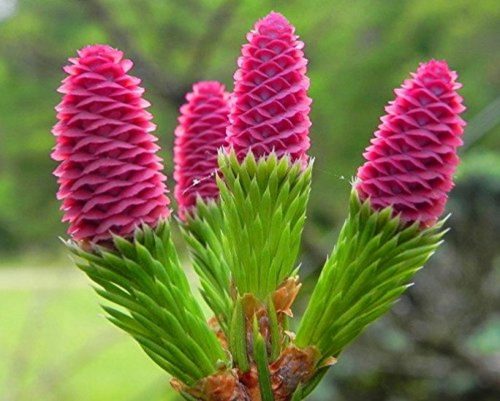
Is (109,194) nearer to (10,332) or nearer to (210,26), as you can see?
(210,26)

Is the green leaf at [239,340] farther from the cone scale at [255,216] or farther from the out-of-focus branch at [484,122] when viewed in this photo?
the out-of-focus branch at [484,122]

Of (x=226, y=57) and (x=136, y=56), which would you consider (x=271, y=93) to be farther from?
(x=226, y=57)

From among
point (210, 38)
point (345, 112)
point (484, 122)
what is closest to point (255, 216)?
point (484, 122)

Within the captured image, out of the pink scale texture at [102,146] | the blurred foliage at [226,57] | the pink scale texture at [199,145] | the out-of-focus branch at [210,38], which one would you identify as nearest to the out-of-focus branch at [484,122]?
the blurred foliage at [226,57]

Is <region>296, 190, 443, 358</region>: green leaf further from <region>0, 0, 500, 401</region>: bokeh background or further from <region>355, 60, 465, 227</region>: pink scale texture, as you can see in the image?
<region>0, 0, 500, 401</region>: bokeh background

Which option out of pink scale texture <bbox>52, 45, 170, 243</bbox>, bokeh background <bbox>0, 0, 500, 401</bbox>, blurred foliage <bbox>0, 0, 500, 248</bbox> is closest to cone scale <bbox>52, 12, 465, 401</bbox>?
pink scale texture <bbox>52, 45, 170, 243</bbox>
